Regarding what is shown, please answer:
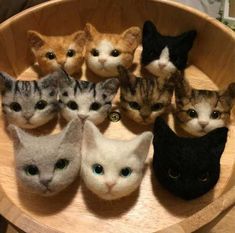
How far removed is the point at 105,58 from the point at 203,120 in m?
0.26

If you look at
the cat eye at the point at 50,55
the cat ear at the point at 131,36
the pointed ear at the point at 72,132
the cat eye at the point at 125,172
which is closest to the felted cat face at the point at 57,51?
the cat eye at the point at 50,55

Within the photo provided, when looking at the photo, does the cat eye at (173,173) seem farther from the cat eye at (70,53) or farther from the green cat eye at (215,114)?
the cat eye at (70,53)

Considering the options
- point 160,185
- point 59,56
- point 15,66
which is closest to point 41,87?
point 59,56

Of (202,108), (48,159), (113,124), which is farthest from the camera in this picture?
(113,124)

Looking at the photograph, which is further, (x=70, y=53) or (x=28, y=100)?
(x=70, y=53)

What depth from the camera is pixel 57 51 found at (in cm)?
93

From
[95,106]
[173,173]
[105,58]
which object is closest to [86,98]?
[95,106]

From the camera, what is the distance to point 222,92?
2.84 feet

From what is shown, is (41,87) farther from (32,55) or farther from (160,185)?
(160,185)

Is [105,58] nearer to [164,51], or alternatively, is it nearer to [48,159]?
[164,51]

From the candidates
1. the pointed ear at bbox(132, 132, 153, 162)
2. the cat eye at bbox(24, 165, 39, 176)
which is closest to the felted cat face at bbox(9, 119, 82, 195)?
the cat eye at bbox(24, 165, 39, 176)

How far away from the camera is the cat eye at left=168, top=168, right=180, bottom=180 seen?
0.76 meters

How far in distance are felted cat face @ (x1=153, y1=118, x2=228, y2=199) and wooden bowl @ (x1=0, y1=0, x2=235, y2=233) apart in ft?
0.20

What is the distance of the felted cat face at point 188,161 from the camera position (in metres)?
0.75
